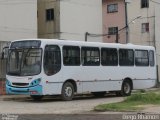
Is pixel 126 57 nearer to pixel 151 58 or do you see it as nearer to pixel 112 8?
pixel 151 58

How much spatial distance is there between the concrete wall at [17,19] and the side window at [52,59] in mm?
11961

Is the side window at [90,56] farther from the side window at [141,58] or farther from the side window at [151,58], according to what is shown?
the side window at [151,58]

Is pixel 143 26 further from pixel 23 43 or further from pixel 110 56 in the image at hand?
pixel 23 43

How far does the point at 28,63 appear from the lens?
976 inches

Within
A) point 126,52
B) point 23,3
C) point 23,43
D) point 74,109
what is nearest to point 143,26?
point 23,3

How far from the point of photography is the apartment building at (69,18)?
4269cm

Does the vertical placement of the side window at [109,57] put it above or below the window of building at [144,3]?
below

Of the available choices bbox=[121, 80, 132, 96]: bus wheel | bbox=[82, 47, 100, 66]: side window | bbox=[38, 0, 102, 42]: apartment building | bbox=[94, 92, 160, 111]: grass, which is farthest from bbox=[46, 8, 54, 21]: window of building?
bbox=[94, 92, 160, 111]: grass

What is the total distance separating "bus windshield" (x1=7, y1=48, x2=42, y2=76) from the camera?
24531 mm

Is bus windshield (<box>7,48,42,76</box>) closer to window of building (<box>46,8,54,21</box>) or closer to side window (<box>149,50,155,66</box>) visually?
side window (<box>149,50,155,66</box>)

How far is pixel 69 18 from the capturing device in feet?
142

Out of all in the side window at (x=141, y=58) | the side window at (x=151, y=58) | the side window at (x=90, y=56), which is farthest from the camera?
the side window at (x=151, y=58)

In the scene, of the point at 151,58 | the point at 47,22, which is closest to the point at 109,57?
the point at 151,58

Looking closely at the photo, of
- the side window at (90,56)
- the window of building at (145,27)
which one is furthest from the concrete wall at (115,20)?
the side window at (90,56)
